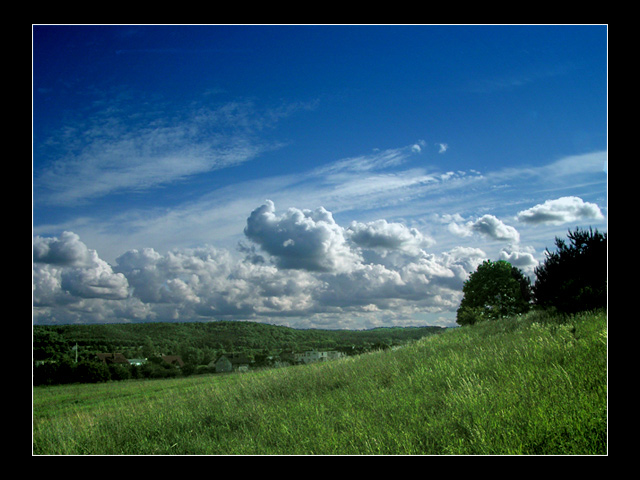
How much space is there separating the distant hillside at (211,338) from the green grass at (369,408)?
716 mm

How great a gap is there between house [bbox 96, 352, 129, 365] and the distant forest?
0.09 m

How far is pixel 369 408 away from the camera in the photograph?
6316mm

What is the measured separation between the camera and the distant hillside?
30.9 feet

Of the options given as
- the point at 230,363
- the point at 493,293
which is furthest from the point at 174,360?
the point at 493,293

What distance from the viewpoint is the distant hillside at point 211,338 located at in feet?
30.9

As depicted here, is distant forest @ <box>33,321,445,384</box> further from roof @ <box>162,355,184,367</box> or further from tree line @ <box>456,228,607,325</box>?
tree line @ <box>456,228,607,325</box>

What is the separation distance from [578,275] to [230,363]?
10857mm

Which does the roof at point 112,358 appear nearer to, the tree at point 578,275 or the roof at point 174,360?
the roof at point 174,360

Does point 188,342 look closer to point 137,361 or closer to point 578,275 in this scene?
point 137,361
